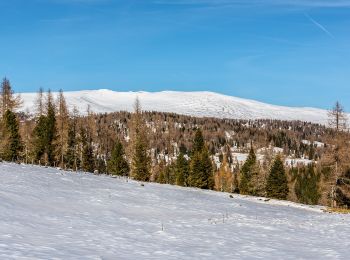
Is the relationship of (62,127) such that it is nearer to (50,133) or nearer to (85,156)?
(50,133)

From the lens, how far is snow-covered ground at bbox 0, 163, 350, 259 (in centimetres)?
1636

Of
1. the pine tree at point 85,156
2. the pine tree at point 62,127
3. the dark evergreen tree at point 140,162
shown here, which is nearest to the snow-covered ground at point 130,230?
the dark evergreen tree at point 140,162

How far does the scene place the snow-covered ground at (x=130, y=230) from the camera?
53.7ft

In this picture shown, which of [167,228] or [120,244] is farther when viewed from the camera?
[167,228]

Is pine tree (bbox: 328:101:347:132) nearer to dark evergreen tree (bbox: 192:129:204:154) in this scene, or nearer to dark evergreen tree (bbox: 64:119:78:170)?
dark evergreen tree (bbox: 192:129:204:154)

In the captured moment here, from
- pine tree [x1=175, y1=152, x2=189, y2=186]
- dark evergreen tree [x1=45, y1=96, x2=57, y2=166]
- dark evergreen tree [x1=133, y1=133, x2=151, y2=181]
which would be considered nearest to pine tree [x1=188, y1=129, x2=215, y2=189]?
dark evergreen tree [x1=133, y1=133, x2=151, y2=181]

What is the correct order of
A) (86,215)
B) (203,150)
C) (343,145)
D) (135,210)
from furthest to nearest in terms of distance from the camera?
(203,150), (343,145), (135,210), (86,215)

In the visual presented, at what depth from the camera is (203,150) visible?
85.4 m

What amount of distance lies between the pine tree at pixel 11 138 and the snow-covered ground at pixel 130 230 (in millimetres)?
38037

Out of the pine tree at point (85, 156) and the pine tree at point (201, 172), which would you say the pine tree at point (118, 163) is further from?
the pine tree at point (201, 172)

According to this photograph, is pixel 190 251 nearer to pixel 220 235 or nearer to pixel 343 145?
pixel 220 235

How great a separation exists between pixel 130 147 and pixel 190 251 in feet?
233

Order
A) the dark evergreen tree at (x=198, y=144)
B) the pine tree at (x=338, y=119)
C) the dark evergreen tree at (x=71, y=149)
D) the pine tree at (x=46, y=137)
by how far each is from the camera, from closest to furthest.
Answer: the pine tree at (x=338, y=119), the pine tree at (x=46, y=137), the dark evergreen tree at (x=71, y=149), the dark evergreen tree at (x=198, y=144)

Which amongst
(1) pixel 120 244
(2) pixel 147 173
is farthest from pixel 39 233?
(2) pixel 147 173
